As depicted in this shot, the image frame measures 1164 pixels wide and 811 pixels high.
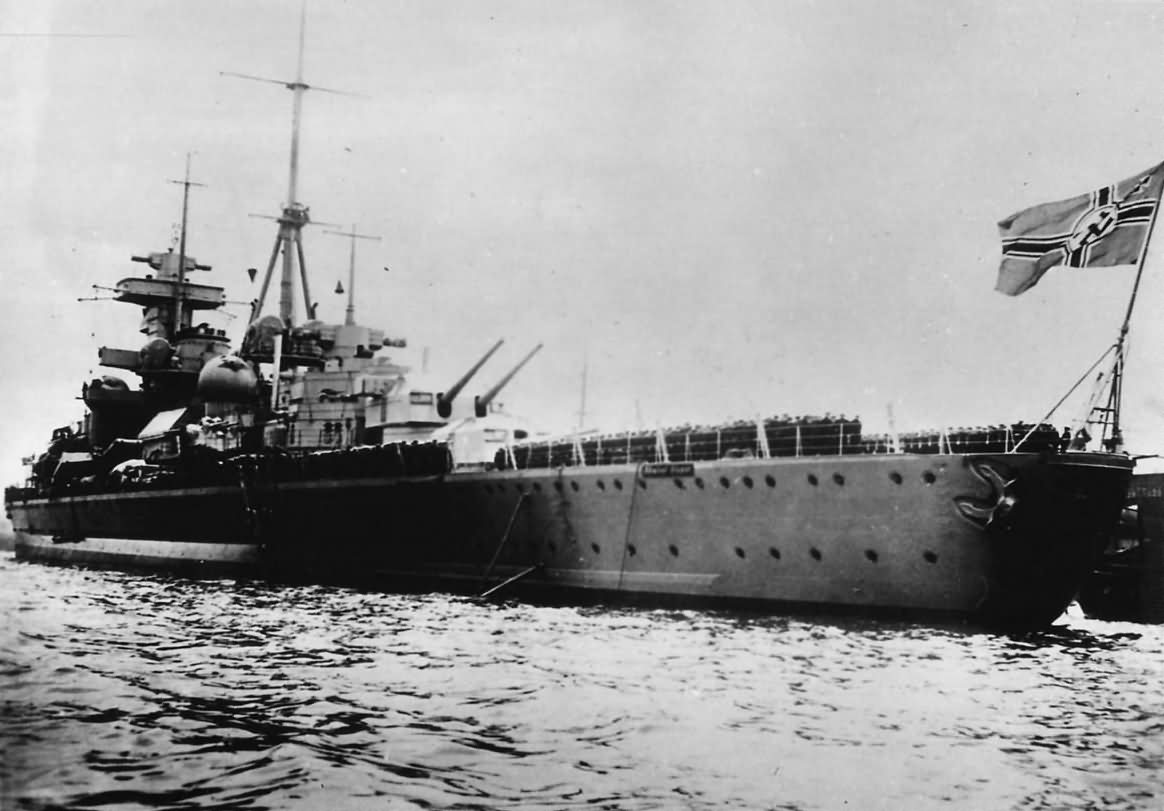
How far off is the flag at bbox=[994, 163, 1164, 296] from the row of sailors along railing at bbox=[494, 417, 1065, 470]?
235cm

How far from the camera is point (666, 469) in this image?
17391 mm

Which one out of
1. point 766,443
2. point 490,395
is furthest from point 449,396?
point 766,443

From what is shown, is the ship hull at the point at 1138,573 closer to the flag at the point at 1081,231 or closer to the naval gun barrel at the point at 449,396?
the flag at the point at 1081,231

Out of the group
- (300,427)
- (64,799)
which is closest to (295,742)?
(64,799)

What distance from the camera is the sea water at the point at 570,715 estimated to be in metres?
6.35

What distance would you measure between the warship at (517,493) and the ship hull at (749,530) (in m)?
0.03

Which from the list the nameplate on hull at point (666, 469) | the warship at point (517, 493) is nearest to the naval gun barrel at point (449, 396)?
the warship at point (517, 493)

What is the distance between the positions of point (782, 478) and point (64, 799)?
39.2 feet

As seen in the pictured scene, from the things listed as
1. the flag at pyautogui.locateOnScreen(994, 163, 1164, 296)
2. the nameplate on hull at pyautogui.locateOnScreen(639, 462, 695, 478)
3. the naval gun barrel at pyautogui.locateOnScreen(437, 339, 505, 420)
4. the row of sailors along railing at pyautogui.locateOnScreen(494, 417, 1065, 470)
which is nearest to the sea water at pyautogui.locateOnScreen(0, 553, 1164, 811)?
the row of sailors along railing at pyautogui.locateOnScreen(494, 417, 1065, 470)

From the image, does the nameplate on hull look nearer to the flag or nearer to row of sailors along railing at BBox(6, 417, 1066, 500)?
row of sailors along railing at BBox(6, 417, 1066, 500)

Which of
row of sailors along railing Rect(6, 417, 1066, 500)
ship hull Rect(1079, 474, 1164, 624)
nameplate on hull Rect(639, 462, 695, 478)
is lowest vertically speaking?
ship hull Rect(1079, 474, 1164, 624)

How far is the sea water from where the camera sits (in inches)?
250

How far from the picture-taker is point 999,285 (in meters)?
13.6

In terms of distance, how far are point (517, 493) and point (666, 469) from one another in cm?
367
